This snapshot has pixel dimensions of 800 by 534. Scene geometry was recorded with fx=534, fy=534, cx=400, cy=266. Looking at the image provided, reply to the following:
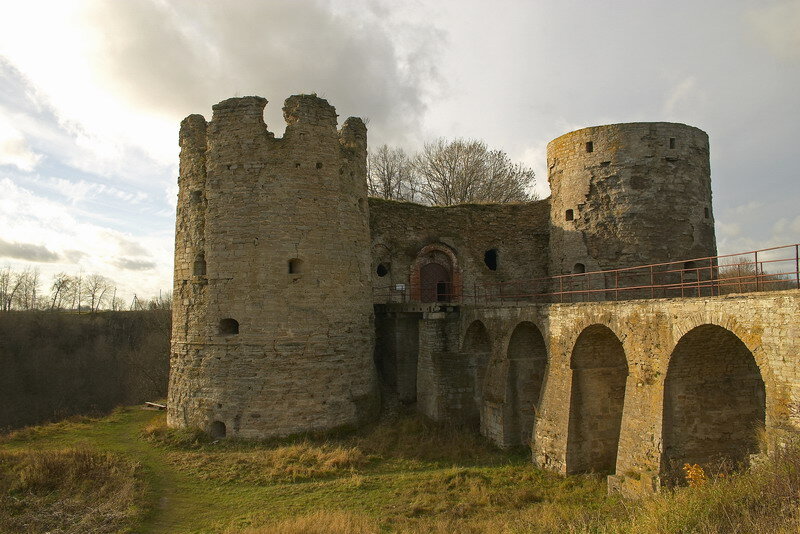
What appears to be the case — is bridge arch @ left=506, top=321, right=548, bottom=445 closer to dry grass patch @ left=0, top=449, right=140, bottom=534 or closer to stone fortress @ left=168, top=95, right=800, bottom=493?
stone fortress @ left=168, top=95, right=800, bottom=493

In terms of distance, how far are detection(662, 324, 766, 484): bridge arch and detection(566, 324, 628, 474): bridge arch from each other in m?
2.15

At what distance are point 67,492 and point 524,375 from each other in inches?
406

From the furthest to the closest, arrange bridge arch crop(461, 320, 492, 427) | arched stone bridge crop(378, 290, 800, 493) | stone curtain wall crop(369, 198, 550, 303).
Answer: stone curtain wall crop(369, 198, 550, 303) → bridge arch crop(461, 320, 492, 427) → arched stone bridge crop(378, 290, 800, 493)

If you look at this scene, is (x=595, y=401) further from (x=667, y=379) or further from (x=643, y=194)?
(x=643, y=194)

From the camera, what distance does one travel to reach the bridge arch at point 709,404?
9281 millimetres

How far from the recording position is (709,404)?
9.48 m

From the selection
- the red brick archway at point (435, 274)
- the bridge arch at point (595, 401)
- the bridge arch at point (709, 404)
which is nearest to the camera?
the bridge arch at point (709, 404)

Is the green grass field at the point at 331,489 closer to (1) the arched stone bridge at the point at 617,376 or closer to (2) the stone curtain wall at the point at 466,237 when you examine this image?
(1) the arched stone bridge at the point at 617,376

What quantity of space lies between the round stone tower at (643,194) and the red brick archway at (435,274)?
439 cm

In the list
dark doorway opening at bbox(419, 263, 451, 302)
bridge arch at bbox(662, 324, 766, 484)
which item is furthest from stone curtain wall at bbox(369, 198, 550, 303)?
bridge arch at bbox(662, 324, 766, 484)

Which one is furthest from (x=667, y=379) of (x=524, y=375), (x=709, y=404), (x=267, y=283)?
(x=267, y=283)

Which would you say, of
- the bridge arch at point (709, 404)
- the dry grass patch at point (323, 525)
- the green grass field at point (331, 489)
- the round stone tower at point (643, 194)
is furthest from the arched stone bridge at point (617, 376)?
the round stone tower at point (643, 194)

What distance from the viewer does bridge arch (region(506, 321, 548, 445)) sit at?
13.5 m

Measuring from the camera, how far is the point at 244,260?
45.7 ft
